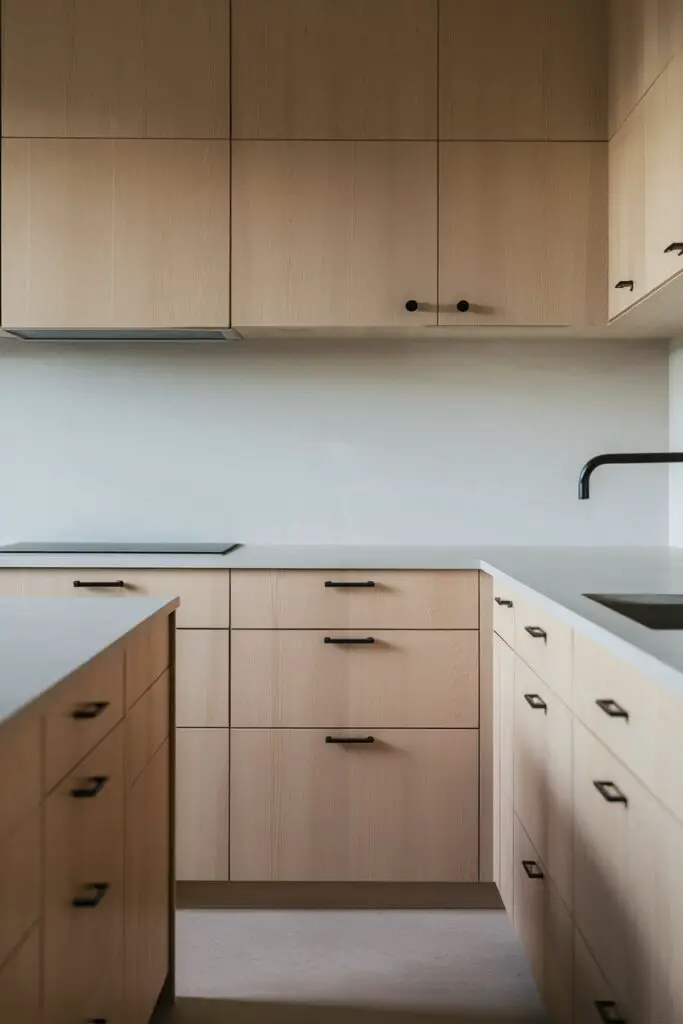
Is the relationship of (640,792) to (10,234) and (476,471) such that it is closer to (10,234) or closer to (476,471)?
(476,471)

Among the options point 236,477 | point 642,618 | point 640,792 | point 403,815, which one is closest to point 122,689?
point 640,792

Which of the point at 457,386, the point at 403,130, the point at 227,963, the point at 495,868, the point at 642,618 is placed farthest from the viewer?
the point at 457,386

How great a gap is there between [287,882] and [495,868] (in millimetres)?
591

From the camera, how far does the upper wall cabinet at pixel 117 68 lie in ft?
8.49

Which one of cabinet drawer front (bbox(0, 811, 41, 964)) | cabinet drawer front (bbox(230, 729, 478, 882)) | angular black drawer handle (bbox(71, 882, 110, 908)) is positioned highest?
cabinet drawer front (bbox(0, 811, 41, 964))

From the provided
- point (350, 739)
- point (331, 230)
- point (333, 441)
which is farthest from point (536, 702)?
point (331, 230)

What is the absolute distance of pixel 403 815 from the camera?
2447 millimetres

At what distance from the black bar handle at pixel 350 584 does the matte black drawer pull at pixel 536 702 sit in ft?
2.14

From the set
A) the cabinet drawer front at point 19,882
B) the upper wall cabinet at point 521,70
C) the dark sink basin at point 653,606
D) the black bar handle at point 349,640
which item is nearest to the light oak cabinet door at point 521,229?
the upper wall cabinet at point 521,70

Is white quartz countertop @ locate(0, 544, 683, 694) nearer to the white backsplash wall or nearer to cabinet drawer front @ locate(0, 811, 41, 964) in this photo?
the white backsplash wall

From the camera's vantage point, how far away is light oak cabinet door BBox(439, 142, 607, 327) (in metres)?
2.61

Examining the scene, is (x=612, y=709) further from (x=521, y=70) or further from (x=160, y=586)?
(x=521, y=70)

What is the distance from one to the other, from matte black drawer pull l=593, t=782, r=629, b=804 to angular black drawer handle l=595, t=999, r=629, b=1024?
28 centimetres

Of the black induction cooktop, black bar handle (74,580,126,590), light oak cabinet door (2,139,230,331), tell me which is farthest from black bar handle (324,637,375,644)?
light oak cabinet door (2,139,230,331)
